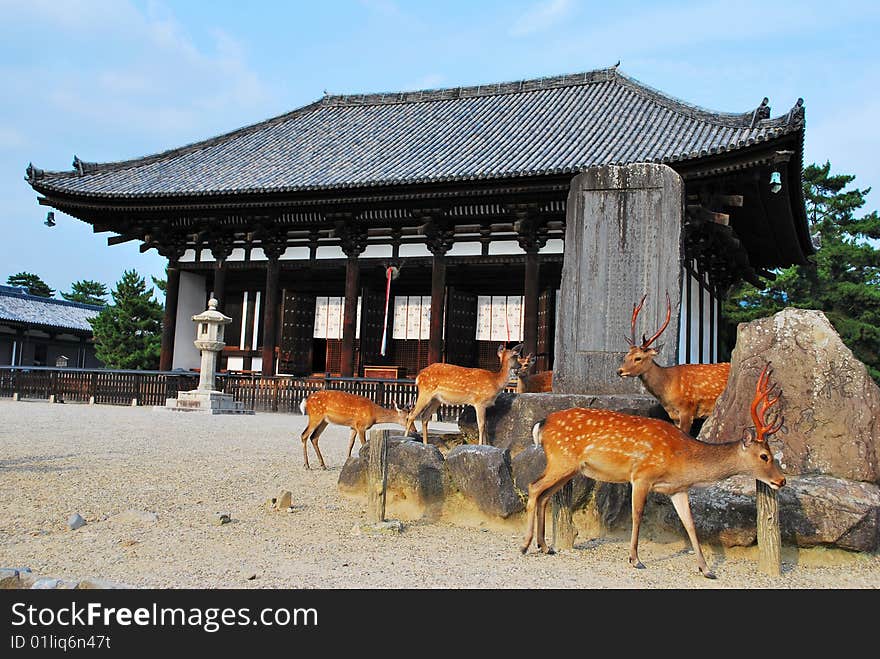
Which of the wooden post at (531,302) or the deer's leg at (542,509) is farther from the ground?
the wooden post at (531,302)

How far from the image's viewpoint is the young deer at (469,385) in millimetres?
7281

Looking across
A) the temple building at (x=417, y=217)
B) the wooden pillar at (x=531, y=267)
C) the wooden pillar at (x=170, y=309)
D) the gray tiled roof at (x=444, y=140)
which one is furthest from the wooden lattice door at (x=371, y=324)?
the wooden pillar at (x=170, y=309)

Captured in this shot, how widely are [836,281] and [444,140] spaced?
13.6m

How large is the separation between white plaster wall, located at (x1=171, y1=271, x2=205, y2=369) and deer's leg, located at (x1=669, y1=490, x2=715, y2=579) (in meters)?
17.3

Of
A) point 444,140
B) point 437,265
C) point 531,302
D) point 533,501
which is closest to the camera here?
point 533,501

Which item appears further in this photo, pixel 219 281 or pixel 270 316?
pixel 219 281

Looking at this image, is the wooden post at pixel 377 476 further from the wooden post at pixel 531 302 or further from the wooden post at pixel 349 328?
the wooden post at pixel 349 328

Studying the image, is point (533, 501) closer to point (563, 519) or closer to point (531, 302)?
point (563, 519)

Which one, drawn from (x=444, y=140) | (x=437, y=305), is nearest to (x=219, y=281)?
(x=437, y=305)

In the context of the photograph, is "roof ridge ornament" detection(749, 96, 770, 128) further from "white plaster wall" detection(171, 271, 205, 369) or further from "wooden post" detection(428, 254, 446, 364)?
"white plaster wall" detection(171, 271, 205, 369)

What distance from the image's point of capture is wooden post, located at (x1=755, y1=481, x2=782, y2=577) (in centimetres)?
457

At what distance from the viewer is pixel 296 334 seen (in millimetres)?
19484

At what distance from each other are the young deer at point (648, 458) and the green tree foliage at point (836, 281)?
1792 centimetres
